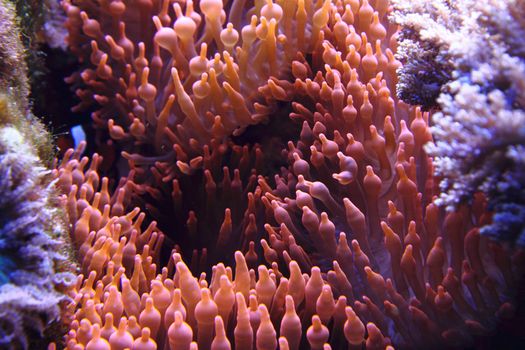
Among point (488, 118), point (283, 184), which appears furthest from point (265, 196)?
point (488, 118)

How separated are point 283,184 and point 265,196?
105 mm

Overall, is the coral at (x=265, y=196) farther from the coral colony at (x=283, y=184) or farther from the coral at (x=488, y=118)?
the coral at (x=488, y=118)

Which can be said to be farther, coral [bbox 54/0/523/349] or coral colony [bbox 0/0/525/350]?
coral [bbox 54/0/523/349]

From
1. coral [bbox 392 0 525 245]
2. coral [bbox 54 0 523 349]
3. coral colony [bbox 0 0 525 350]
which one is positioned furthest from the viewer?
coral [bbox 54 0 523 349]

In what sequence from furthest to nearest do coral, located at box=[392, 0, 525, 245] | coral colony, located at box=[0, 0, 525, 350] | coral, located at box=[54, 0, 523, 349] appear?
coral, located at box=[54, 0, 523, 349]
coral colony, located at box=[0, 0, 525, 350]
coral, located at box=[392, 0, 525, 245]

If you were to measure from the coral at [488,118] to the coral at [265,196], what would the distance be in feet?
0.90

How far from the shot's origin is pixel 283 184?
2.34 meters

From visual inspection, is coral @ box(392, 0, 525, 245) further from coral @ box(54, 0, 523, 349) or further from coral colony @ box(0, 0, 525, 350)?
coral @ box(54, 0, 523, 349)

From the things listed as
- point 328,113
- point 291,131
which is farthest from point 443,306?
point 291,131

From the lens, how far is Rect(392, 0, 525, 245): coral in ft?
4.31

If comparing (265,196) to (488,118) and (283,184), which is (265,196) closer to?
(283,184)

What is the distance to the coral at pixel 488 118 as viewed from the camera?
1.31m

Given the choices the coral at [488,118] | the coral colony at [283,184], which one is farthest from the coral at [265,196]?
the coral at [488,118]

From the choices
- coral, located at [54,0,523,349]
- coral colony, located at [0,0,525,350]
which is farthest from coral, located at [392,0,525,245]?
coral, located at [54,0,523,349]
